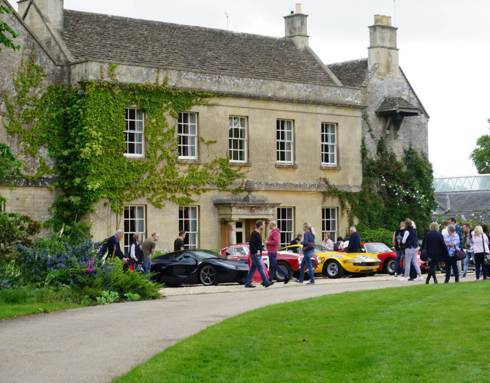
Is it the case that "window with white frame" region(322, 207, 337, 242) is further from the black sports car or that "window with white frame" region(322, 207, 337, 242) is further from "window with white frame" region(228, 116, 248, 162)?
the black sports car

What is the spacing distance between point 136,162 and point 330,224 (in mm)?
10708

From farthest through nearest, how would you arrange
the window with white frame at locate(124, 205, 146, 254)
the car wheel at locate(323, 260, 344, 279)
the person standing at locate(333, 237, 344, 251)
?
1. the person standing at locate(333, 237, 344, 251)
2. the window with white frame at locate(124, 205, 146, 254)
3. the car wheel at locate(323, 260, 344, 279)

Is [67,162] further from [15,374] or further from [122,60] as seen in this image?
[15,374]

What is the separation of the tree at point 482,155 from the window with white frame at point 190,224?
54.6 meters

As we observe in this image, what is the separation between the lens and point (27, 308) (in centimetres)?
2259

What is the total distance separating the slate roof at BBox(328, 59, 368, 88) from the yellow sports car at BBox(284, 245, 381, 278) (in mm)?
16695

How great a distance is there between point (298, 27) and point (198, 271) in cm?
2209

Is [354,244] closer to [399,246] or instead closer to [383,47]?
[399,246]

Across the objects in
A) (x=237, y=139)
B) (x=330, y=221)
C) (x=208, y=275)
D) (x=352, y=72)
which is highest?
(x=352, y=72)

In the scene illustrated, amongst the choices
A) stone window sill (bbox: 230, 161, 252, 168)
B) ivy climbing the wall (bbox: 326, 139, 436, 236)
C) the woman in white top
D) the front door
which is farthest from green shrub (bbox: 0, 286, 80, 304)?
ivy climbing the wall (bbox: 326, 139, 436, 236)

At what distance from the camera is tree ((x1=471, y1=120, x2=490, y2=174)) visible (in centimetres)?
9375

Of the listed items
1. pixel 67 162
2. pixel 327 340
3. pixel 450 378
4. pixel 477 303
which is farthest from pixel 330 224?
pixel 450 378

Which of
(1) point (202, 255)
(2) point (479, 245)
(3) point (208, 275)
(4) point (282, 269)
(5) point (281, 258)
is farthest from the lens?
(5) point (281, 258)

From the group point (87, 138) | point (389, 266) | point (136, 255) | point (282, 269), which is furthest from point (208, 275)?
point (87, 138)
